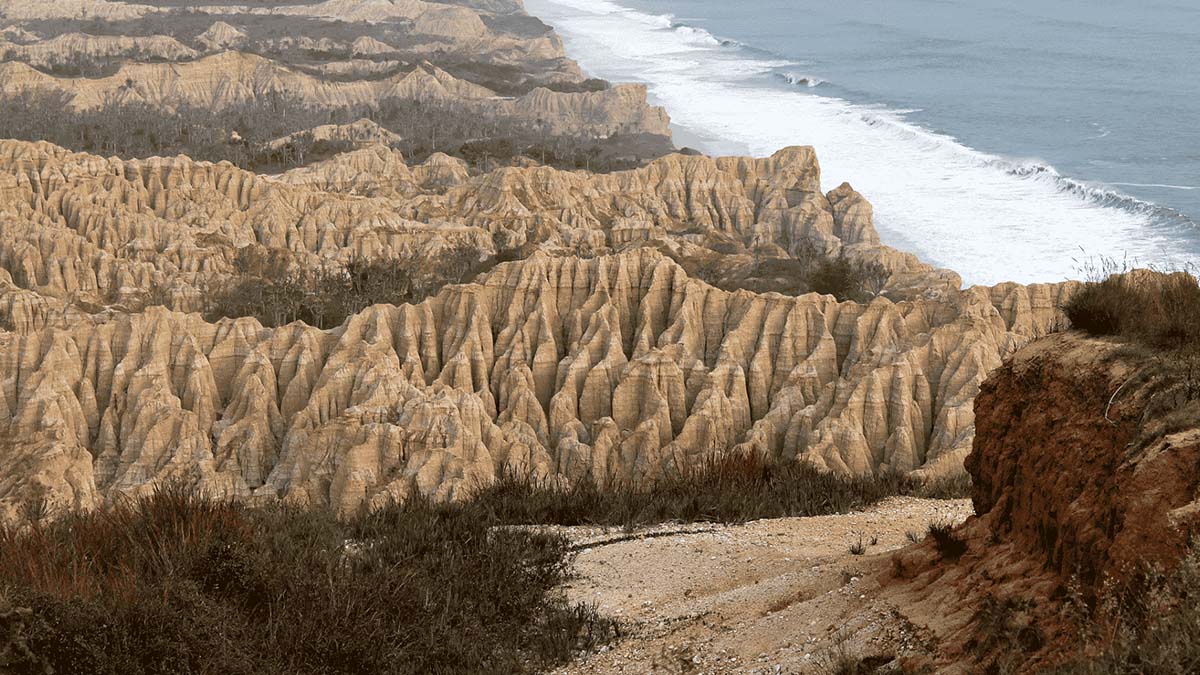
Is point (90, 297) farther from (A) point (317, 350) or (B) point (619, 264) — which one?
(B) point (619, 264)

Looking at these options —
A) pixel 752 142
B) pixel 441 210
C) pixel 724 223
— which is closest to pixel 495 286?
pixel 441 210

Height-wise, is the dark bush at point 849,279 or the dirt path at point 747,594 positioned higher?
the dirt path at point 747,594

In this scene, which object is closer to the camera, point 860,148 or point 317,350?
point 317,350

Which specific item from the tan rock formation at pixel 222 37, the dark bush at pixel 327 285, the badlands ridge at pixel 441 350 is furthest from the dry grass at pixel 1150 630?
the tan rock formation at pixel 222 37

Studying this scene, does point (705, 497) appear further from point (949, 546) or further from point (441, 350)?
point (441, 350)

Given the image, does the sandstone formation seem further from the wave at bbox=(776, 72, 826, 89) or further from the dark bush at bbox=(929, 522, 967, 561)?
the dark bush at bbox=(929, 522, 967, 561)

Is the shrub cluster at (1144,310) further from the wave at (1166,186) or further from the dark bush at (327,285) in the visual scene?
the wave at (1166,186)

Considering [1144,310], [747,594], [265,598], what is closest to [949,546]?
[747,594]
